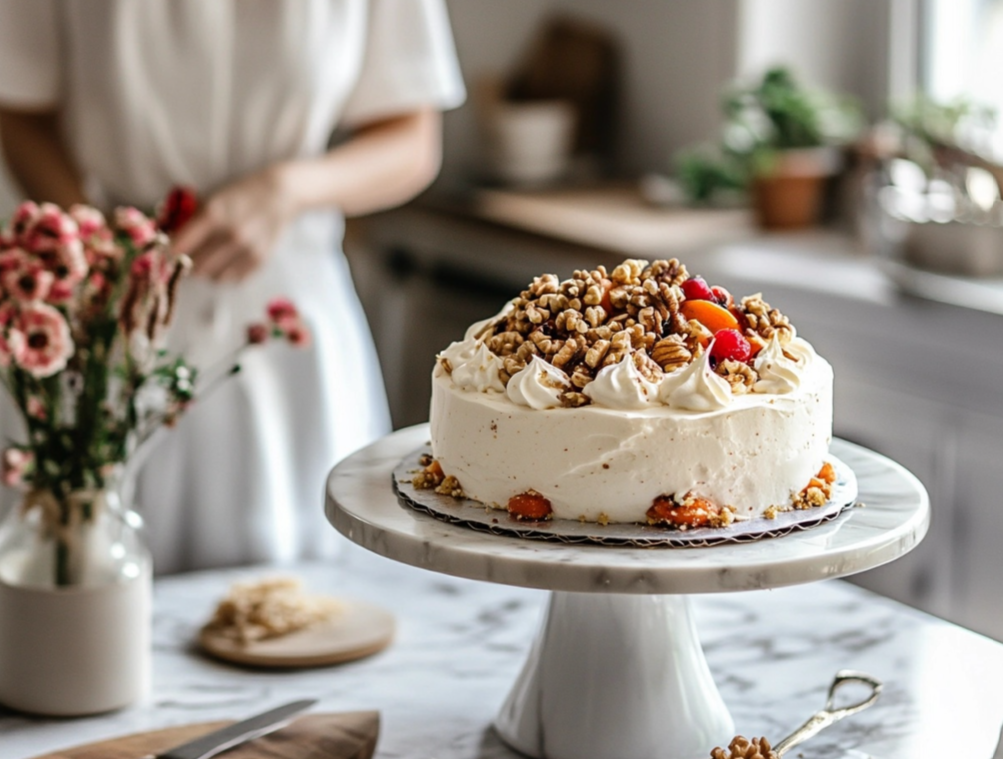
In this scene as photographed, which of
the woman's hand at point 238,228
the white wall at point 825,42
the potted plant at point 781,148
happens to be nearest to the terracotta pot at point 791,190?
the potted plant at point 781,148

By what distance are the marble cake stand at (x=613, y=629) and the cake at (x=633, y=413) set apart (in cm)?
5

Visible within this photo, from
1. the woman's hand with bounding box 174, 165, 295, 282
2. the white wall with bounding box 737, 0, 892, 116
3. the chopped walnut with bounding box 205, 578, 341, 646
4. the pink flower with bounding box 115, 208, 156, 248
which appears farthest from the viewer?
the white wall with bounding box 737, 0, 892, 116

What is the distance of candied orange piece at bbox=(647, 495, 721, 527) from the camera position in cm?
99

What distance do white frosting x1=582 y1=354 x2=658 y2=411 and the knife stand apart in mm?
373

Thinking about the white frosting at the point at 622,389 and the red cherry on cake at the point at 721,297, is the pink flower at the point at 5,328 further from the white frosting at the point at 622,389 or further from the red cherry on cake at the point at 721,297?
the red cherry on cake at the point at 721,297

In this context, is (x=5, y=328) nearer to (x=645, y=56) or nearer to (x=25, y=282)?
(x=25, y=282)

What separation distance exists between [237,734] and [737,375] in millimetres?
488

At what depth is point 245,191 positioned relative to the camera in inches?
65.8

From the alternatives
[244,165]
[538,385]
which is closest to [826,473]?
[538,385]

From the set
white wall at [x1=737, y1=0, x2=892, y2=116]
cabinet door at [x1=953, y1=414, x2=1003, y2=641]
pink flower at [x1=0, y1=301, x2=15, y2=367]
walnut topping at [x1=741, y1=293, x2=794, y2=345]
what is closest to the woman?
pink flower at [x1=0, y1=301, x2=15, y2=367]

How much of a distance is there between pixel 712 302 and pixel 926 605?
50.1 inches

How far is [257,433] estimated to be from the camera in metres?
1.82

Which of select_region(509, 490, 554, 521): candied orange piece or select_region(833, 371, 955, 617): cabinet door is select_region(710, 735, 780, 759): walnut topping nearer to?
select_region(509, 490, 554, 521): candied orange piece

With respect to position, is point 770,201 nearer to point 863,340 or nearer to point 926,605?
point 863,340
